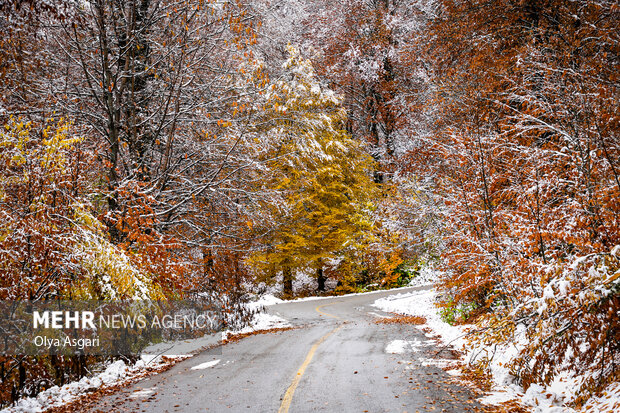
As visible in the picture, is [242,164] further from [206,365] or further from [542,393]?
[542,393]

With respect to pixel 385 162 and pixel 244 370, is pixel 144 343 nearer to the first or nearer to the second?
pixel 244 370

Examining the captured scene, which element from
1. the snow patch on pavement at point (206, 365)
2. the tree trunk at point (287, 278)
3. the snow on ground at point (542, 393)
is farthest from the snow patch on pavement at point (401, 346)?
the tree trunk at point (287, 278)

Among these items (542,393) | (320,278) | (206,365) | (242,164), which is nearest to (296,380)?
(206,365)

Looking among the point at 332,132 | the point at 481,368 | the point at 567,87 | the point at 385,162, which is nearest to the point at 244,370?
the point at 481,368

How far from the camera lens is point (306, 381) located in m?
7.60

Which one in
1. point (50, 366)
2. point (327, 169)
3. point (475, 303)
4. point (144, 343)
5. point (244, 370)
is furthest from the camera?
point (327, 169)

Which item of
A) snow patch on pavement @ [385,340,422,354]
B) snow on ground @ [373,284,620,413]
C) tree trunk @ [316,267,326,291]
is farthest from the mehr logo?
tree trunk @ [316,267,326,291]

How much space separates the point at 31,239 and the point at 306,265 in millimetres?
22149

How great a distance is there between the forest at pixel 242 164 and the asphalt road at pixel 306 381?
4.33 ft

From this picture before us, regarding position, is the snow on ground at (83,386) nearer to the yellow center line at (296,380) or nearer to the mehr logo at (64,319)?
the mehr logo at (64,319)

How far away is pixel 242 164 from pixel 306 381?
7330 millimetres

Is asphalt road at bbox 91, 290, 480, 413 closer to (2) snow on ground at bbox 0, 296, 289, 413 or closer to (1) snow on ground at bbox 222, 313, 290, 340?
(2) snow on ground at bbox 0, 296, 289, 413

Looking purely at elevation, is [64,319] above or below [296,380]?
above

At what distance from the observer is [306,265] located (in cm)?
2858
